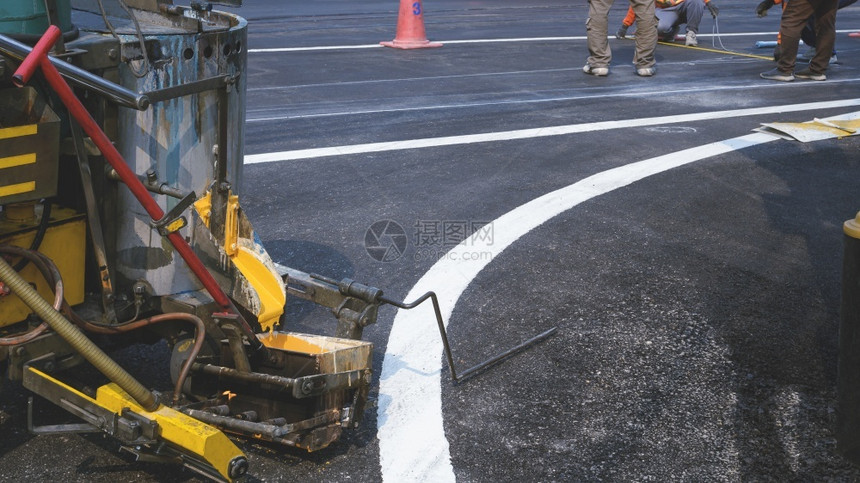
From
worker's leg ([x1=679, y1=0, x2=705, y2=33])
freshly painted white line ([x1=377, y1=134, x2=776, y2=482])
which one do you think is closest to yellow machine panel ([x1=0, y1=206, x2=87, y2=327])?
freshly painted white line ([x1=377, y1=134, x2=776, y2=482])

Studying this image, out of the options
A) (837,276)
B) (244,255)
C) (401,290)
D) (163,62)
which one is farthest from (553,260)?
(163,62)

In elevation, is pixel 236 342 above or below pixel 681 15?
below

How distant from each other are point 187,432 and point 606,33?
31.1ft

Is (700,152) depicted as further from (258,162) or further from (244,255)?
(244,255)

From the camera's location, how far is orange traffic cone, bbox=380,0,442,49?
1330 centimetres

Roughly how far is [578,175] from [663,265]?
1914 mm

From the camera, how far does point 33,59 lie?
2.47 m

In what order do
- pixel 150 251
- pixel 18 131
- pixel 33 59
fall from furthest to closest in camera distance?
pixel 150 251
pixel 18 131
pixel 33 59

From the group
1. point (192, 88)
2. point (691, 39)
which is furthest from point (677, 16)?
point (192, 88)

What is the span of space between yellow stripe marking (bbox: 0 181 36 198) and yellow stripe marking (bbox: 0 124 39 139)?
5.8 inches

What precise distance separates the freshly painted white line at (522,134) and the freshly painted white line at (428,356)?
151cm

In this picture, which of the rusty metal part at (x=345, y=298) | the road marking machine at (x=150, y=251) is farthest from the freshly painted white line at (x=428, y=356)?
the rusty metal part at (x=345, y=298)

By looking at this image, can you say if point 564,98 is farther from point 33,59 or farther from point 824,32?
point 33,59

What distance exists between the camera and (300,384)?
119 inches
